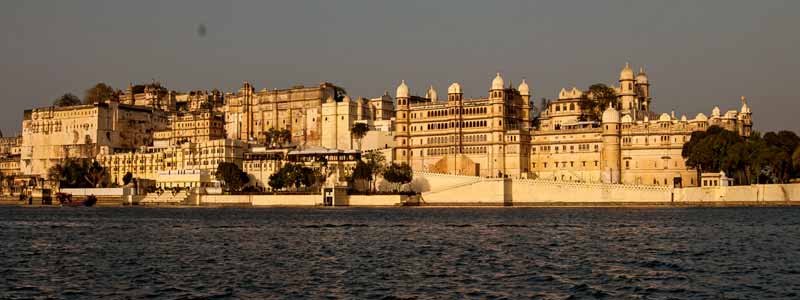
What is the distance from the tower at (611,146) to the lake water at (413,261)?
50.5 metres

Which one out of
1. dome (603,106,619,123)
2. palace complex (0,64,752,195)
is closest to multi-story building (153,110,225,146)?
palace complex (0,64,752,195)

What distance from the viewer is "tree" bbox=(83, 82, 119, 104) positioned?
7449 inches

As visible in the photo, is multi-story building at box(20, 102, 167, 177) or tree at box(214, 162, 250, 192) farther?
multi-story building at box(20, 102, 167, 177)

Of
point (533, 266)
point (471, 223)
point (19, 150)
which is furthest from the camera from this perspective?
point (19, 150)

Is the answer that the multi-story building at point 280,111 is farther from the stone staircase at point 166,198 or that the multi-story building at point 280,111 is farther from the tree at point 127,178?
the stone staircase at point 166,198

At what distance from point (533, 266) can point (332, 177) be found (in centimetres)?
9249

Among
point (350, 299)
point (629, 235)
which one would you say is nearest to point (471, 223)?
point (629, 235)

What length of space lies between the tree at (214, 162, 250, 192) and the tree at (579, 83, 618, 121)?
46053mm

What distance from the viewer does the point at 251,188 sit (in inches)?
5472

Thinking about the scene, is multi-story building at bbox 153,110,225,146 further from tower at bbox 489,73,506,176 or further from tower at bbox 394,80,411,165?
tower at bbox 489,73,506,176

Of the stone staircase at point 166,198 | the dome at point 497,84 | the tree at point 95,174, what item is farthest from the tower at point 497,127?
the tree at point 95,174

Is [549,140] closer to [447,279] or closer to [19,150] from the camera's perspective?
[447,279]

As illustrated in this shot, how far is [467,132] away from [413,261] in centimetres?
8760

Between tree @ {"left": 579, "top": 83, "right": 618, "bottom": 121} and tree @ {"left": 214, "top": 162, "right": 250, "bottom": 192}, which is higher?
tree @ {"left": 579, "top": 83, "right": 618, "bottom": 121}
